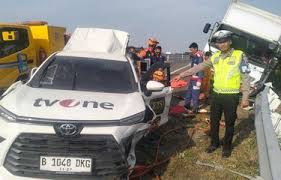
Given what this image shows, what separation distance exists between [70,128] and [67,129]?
4 centimetres

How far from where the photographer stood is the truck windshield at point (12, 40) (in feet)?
41.8

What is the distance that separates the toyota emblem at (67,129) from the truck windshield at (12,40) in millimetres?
7905

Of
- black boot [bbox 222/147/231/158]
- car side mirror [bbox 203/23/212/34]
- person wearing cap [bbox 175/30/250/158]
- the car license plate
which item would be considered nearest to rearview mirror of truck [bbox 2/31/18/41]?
car side mirror [bbox 203/23/212/34]

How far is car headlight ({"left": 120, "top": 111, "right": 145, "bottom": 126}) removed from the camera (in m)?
5.68

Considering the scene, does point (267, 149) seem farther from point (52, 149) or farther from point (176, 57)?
point (176, 57)

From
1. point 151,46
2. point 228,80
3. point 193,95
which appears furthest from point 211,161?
point 151,46

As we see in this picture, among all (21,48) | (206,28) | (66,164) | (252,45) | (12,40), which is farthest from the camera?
(206,28)

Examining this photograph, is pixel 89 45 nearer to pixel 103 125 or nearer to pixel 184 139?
pixel 184 139

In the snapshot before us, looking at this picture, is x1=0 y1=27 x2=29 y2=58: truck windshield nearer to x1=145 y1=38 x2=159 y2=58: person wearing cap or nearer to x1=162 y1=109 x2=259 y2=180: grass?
x1=145 y1=38 x2=159 y2=58: person wearing cap

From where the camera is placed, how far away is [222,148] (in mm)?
7812

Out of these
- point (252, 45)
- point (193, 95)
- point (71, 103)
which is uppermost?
point (71, 103)

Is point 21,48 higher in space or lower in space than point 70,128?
lower

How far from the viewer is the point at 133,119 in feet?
19.1

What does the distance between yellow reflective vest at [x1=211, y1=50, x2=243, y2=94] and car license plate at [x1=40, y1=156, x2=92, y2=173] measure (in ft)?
9.83
